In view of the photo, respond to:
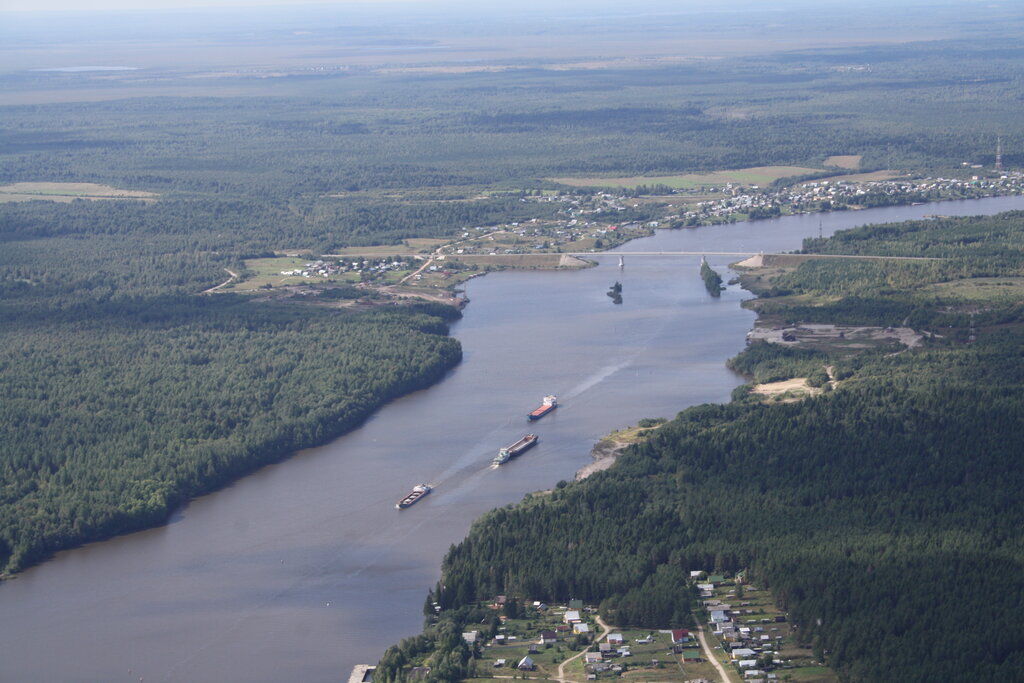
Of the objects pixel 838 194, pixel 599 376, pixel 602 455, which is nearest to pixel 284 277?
pixel 599 376

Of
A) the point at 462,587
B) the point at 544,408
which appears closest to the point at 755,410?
the point at 544,408

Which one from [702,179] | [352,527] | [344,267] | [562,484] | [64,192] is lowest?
[702,179]

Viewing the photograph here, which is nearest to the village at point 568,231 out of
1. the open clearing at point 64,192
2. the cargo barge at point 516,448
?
the cargo barge at point 516,448

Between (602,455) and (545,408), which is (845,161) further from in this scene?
(602,455)

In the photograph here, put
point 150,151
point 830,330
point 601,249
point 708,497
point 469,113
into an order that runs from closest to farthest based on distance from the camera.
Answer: point 708,497
point 830,330
point 601,249
point 150,151
point 469,113

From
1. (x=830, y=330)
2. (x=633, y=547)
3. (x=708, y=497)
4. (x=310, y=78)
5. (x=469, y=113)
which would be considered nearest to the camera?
(x=633, y=547)

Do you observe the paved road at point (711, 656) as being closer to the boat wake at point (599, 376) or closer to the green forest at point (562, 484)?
the green forest at point (562, 484)

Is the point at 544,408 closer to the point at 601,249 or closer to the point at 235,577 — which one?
the point at 235,577
